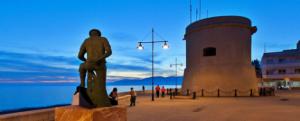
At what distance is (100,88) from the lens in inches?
314

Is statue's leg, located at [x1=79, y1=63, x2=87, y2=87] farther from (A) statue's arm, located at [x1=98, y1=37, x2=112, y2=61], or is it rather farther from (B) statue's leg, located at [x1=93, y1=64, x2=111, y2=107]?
(A) statue's arm, located at [x1=98, y1=37, x2=112, y2=61]

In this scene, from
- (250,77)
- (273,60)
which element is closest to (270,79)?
(273,60)

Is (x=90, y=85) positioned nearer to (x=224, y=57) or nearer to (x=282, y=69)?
(x=224, y=57)

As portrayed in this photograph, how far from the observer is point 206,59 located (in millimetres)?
36844

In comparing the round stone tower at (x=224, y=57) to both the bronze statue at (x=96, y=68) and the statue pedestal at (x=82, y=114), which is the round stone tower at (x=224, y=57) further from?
the statue pedestal at (x=82, y=114)

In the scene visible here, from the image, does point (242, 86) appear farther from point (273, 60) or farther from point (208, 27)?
point (273, 60)

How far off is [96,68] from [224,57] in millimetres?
29859

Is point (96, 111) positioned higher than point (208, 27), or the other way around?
point (208, 27)

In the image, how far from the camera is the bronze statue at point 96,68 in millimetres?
7910

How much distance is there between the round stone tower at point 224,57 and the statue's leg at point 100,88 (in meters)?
29.0

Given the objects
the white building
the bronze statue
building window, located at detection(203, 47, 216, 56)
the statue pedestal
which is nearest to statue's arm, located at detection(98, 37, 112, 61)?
the bronze statue

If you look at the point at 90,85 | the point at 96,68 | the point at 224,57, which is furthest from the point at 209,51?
the point at 90,85

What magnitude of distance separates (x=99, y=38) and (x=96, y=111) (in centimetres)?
211

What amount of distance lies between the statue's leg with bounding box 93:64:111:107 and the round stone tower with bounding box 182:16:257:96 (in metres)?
29.0
